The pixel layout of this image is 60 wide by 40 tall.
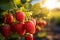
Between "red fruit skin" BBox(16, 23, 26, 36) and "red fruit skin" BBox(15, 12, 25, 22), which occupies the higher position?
"red fruit skin" BBox(15, 12, 25, 22)

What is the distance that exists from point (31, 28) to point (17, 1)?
17 cm

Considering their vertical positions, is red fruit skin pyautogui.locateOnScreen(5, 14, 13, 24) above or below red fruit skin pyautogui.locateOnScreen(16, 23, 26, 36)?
above

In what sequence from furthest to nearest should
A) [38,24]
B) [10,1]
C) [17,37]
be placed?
[38,24]
[17,37]
[10,1]

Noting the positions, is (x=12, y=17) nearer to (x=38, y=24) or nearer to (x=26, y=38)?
(x=26, y=38)

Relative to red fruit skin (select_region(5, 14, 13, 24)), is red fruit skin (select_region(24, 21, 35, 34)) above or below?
below

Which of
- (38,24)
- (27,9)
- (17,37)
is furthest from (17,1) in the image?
(38,24)

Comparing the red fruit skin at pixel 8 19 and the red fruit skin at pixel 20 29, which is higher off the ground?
the red fruit skin at pixel 8 19

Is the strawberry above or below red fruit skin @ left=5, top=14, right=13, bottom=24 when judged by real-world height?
below

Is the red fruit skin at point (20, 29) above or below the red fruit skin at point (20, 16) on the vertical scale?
below

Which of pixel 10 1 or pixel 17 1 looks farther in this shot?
pixel 17 1

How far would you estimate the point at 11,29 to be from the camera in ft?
3.05

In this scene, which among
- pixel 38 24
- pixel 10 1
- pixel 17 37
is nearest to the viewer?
pixel 10 1

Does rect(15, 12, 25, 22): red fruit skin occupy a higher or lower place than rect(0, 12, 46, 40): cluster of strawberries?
higher

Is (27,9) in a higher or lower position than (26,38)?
higher
